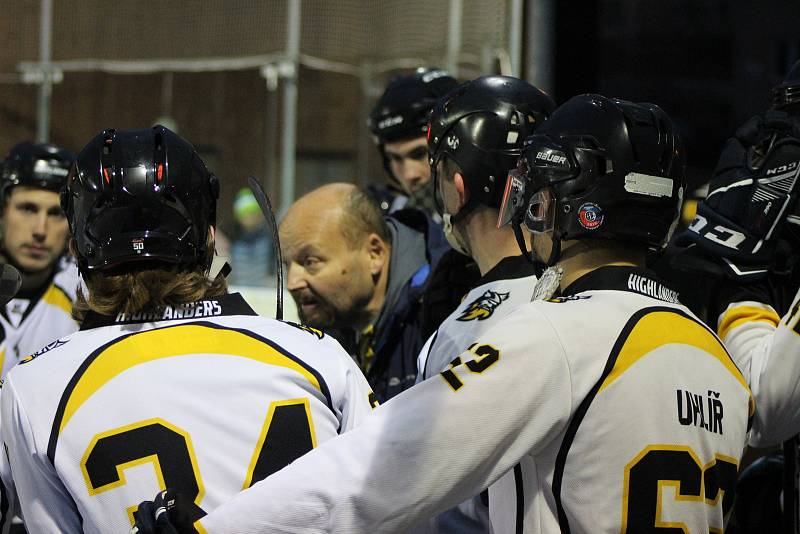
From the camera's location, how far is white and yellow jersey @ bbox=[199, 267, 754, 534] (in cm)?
157

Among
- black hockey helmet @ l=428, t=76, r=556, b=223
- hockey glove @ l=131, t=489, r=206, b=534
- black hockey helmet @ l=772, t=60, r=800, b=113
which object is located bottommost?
hockey glove @ l=131, t=489, r=206, b=534

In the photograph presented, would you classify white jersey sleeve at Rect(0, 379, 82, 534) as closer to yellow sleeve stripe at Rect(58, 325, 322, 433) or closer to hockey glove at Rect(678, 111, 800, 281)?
yellow sleeve stripe at Rect(58, 325, 322, 433)

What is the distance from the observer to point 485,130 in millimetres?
2521

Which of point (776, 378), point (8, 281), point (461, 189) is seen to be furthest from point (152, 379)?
point (776, 378)

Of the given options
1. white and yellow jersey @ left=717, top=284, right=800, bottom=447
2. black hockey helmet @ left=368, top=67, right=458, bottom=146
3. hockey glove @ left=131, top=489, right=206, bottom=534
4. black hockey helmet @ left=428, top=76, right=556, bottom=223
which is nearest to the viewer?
hockey glove @ left=131, top=489, right=206, bottom=534

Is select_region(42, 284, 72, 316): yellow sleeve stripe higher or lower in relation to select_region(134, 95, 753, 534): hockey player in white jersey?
lower

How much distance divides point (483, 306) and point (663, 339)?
638 millimetres

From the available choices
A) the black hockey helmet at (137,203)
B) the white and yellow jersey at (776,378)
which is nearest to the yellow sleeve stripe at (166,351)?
the black hockey helmet at (137,203)

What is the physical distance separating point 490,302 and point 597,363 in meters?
0.69

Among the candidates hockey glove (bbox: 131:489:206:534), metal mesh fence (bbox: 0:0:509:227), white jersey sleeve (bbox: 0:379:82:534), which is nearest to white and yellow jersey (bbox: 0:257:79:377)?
white jersey sleeve (bbox: 0:379:82:534)

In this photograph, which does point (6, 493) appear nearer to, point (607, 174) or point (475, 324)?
point (475, 324)

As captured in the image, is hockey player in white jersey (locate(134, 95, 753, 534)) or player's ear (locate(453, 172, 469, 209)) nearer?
hockey player in white jersey (locate(134, 95, 753, 534))

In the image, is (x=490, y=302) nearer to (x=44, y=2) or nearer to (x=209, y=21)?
(x=209, y=21)

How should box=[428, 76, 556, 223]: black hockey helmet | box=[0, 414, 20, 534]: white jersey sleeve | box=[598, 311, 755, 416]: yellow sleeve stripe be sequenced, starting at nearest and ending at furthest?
box=[598, 311, 755, 416]: yellow sleeve stripe → box=[0, 414, 20, 534]: white jersey sleeve → box=[428, 76, 556, 223]: black hockey helmet
